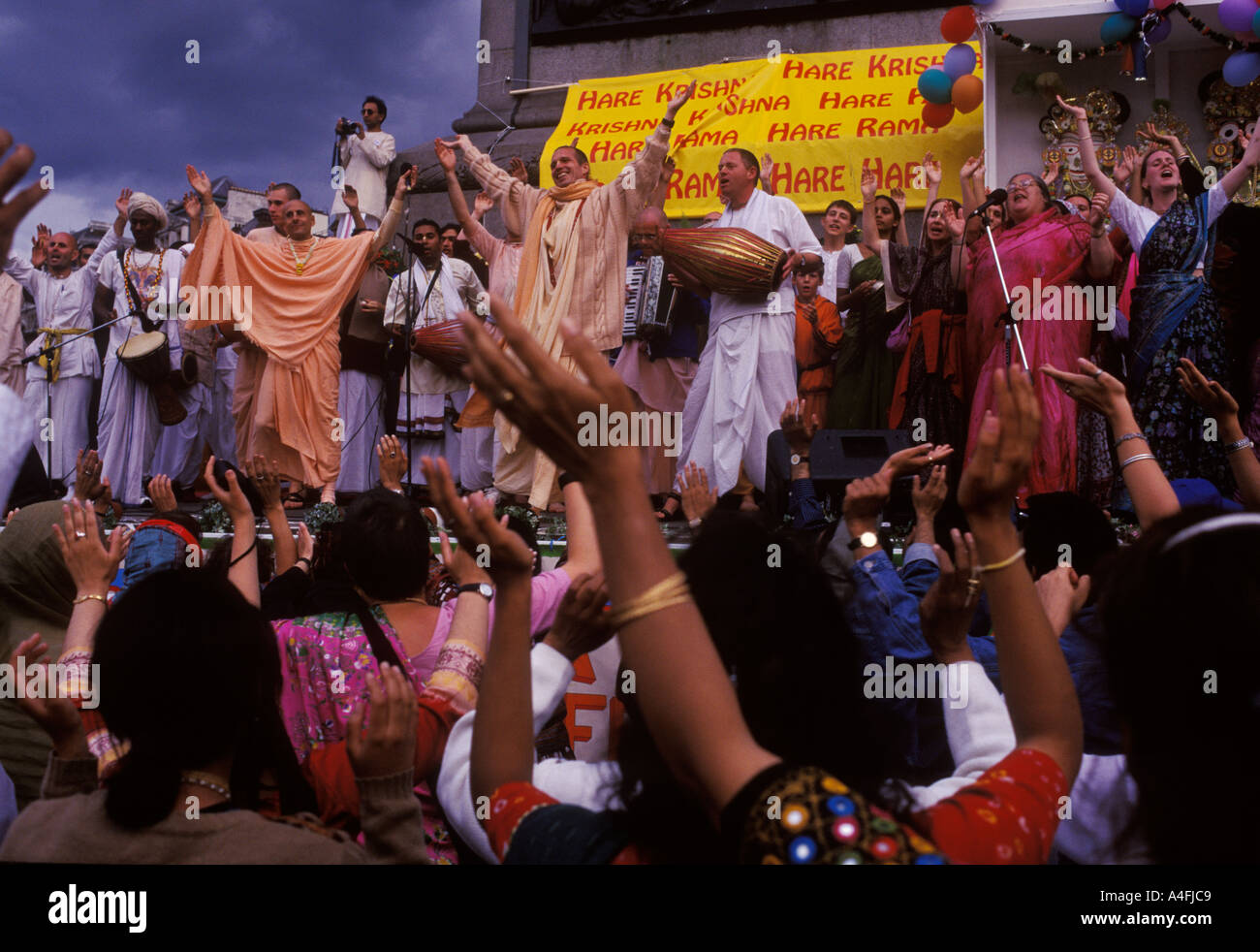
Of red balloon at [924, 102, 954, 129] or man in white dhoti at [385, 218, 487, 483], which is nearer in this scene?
red balloon at [924, 102, 954, 129]

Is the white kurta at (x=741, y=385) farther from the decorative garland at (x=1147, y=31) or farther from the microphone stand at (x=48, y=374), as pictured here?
the microphone stand at (x=48, y=374)

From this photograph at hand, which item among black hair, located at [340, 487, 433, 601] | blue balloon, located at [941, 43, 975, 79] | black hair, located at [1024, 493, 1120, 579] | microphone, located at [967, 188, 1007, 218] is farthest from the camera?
blue balloon, located at [941, 43, 975, 79]

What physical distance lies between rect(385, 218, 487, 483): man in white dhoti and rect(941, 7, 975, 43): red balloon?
3.20m

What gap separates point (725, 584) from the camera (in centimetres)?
127

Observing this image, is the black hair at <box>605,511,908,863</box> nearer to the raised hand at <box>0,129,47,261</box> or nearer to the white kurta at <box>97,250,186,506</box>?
the raised hand at <box>0,129,47,261</box>

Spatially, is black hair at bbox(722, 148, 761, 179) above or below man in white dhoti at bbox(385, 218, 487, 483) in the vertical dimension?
above

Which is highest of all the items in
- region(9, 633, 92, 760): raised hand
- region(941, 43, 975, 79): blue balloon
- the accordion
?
region(941, 43, 975, 79): blue balloon

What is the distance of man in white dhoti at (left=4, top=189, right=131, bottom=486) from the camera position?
7.70 meters

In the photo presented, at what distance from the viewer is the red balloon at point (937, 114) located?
6785 millimetres

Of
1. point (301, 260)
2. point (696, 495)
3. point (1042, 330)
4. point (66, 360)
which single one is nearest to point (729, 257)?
point (1042, 330)

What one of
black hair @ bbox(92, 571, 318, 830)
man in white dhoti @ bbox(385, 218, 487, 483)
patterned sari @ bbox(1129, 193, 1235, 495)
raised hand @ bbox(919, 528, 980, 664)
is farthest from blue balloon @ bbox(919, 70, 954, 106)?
black hair @ bbox(92, 571, 318, 830)

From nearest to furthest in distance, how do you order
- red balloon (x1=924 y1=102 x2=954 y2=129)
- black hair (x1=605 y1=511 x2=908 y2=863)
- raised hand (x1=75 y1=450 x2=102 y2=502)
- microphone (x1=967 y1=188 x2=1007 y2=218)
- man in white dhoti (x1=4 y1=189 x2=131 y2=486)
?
1. black hair (x1=605 y1=511 x2=908 y2=863)
2. raised hand (x1=75 y1=450 x2=102 y2=502)
3. microphone (x1=967 y1=188 x2=1007 y2=218)
4. red balloon (x1=924 y1=102 x2=954 y2=129)
5. man in white dhoti (x1=4 y1=189 x2=131 y2=486)
